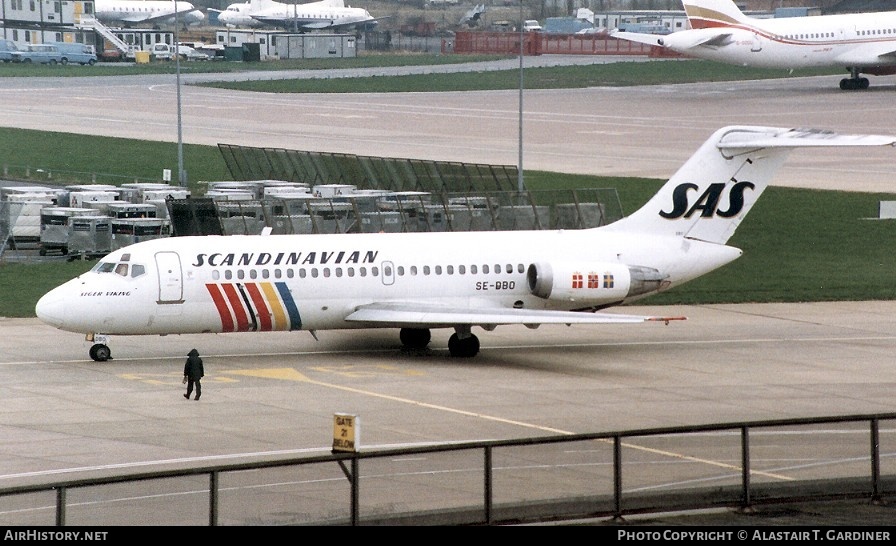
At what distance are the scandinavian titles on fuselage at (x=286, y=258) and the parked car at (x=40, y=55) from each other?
135 metres

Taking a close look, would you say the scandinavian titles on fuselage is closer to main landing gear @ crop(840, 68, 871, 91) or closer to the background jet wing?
the background jet wing

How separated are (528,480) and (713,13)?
94133 millimetres

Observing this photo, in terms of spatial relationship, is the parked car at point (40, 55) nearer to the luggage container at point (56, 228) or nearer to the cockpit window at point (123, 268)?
the luggage container at point (56, 228)

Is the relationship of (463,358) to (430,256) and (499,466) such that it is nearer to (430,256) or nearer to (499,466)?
(430,256)

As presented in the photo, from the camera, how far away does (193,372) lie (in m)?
34.3

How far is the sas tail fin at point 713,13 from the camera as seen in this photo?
112000mm

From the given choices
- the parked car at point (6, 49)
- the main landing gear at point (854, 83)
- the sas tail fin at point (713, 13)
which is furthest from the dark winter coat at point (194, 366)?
the parked car at point (6, 49)

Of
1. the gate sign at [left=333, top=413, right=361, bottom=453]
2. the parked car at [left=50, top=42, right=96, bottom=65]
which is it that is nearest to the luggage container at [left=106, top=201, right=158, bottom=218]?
the gate sign at [left=333, top=413, right=361, bottom=453]

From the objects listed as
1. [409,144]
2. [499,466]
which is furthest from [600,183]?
[499,466]

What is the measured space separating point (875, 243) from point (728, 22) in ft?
176

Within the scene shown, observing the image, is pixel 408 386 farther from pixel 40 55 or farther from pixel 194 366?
pixel 40 55

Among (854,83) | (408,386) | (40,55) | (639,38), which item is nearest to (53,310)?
(408,386)

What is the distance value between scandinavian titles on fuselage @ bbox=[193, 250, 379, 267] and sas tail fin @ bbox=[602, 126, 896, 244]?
7.19 m
